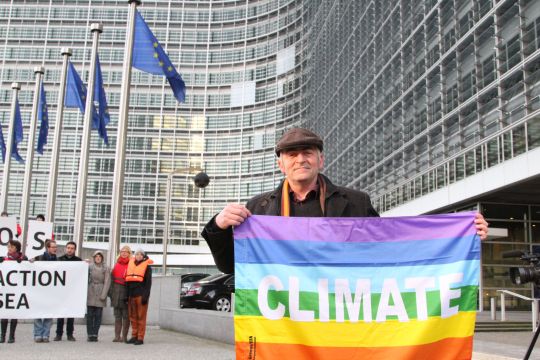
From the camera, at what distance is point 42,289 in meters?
11.3

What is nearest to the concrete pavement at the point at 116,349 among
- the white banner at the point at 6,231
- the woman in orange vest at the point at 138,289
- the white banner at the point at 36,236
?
the woman in orange vest at the point at 138,289

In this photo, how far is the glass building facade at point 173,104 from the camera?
7300 cm

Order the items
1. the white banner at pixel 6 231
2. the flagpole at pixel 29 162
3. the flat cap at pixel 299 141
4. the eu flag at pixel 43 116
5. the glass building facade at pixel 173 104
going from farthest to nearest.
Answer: the glass building facade at pixel 173 104, the eu flag at pixel 43 116, the flagpole at pixel 29 162, the white banner at pixel 6 231, the flat cap at pixel 299 141

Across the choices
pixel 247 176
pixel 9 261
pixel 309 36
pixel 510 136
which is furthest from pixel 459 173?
pixel 247 176

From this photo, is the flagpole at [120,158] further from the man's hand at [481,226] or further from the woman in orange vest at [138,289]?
the man's hand at [481,226]

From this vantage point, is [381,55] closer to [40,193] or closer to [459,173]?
[459,173]

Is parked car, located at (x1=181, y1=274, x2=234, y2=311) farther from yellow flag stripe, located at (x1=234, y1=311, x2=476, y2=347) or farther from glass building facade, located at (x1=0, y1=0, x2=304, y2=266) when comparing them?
glass building facade, located at (x1=0, y1=0, x2=304, y2=266)

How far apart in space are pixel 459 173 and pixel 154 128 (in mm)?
54660

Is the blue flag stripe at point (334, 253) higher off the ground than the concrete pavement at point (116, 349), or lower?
higher

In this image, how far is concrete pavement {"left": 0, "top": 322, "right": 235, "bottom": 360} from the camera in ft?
31.1

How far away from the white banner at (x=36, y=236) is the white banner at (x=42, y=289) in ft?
11.3

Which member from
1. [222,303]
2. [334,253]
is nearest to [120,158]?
[222,303]

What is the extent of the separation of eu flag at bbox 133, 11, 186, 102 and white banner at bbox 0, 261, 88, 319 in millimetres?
8407

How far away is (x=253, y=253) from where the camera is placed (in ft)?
12.5
